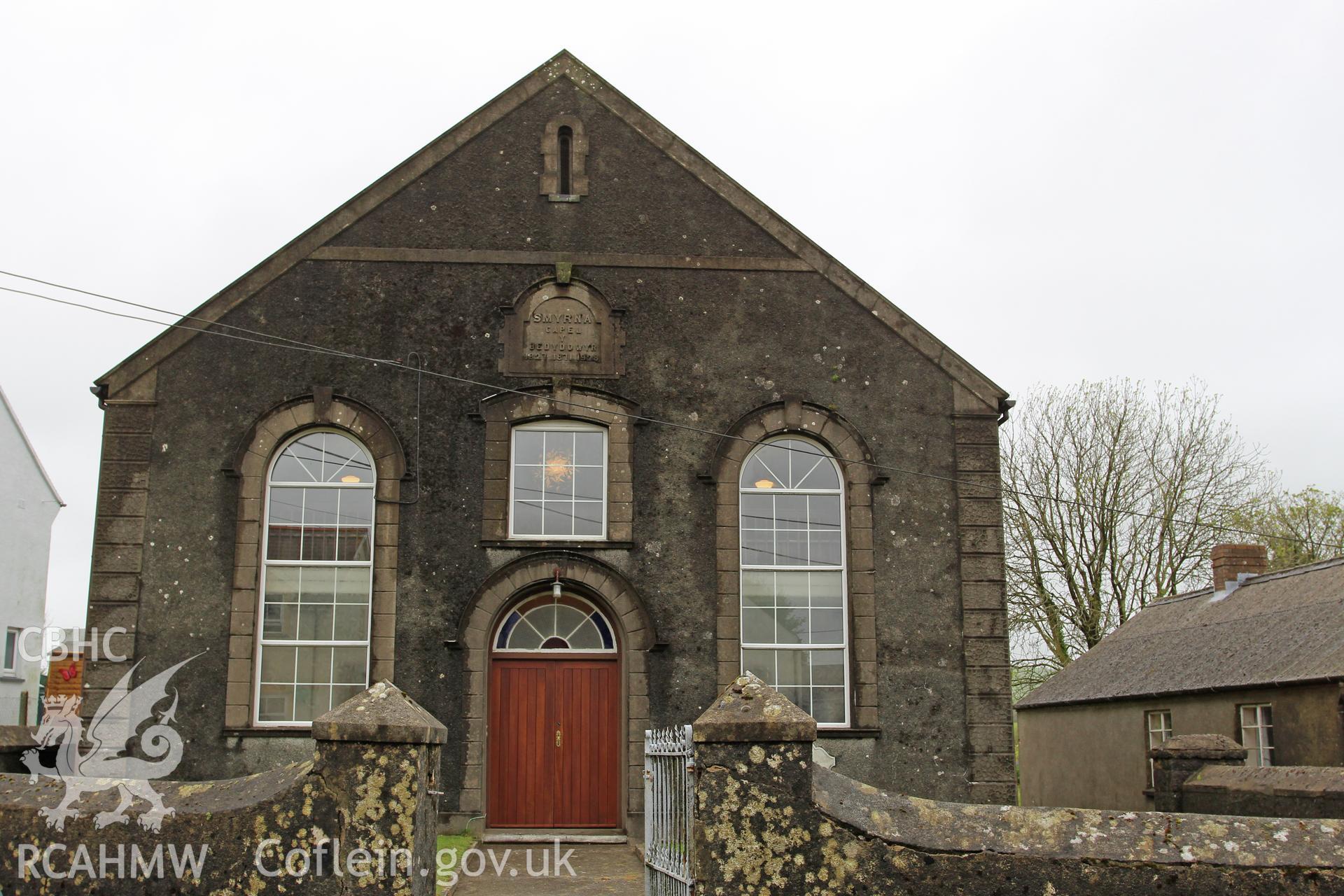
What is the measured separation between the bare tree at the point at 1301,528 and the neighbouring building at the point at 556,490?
877 inches

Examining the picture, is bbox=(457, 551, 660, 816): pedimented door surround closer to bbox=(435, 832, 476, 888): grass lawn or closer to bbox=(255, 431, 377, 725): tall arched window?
bbox=(435, 832, 476, 888): grass lawn

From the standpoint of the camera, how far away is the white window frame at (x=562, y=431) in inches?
529

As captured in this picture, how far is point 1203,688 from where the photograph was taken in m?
20.8

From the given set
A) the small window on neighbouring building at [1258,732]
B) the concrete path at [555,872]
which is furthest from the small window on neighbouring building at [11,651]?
the small window on neighbouring building at [1258,732]

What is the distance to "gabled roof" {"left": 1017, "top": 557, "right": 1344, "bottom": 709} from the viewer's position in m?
19.3

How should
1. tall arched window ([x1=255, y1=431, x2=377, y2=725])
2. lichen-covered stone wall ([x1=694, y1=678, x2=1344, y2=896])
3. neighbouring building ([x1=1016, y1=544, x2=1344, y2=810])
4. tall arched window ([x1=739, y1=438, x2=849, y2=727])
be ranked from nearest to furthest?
lichen-covered stone wall ([x1=694, y1=678, x2=1344, y2=896]) → tall arched window ([x1=255, y1=431, x2=377, y2=725]) → tall arched window ([x1=739, y1=438, x2=849, y2=727]) → neighbouring building ([x1=1016, y1=544, x2=1344, y2=810])

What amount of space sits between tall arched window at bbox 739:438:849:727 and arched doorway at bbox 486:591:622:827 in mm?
1650

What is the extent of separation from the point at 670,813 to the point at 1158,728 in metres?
18.1

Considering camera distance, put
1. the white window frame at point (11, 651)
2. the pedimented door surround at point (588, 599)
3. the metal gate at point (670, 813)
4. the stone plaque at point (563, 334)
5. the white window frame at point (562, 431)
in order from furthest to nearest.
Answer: the white window frame at point (11, 651)
the stone plaque at point (563, 334)
the white window frame at point (562, 431)
the pedimented door surround at point (588, 599)
the metal gate at point (670, 813)

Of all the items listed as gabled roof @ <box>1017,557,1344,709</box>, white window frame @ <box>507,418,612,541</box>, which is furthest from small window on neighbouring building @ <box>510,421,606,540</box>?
gabled roof @ <box>1017,557,1344,709</box>

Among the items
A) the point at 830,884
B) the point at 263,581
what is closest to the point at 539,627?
the point at 263,581

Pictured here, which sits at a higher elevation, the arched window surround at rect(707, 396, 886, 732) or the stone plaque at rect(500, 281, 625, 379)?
the stone plaque at rect(500, 281, 625, 379)

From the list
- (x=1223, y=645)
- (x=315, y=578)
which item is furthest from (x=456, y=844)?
(x=1223, y=645)

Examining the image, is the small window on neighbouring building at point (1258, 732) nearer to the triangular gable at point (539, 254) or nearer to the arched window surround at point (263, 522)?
the triangular gable at point (539, 254)
